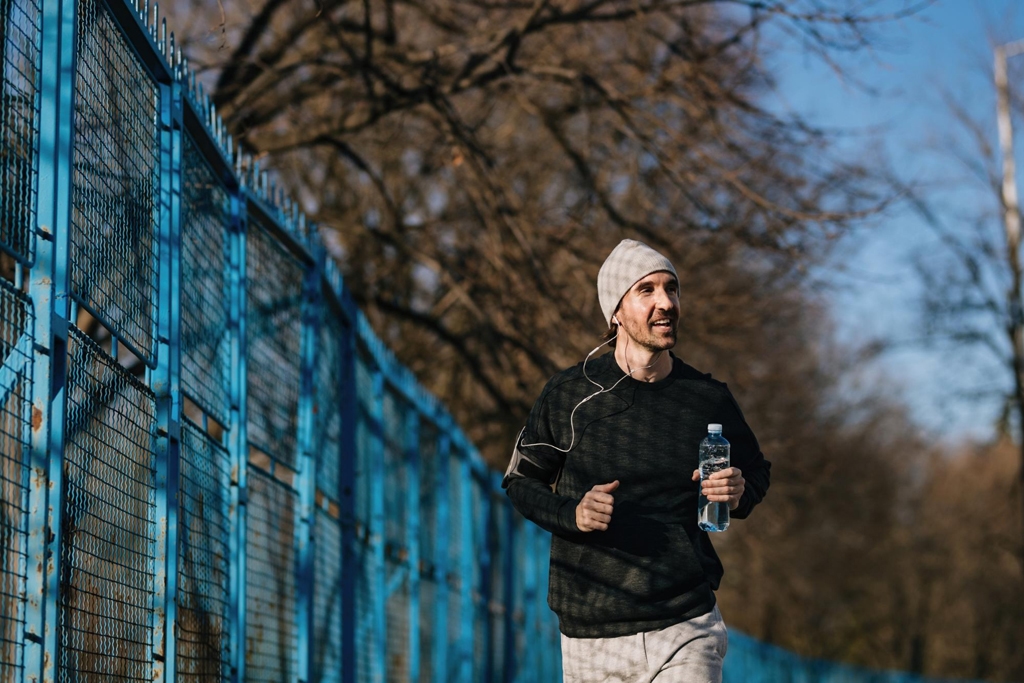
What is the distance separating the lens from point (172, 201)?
4043 mm

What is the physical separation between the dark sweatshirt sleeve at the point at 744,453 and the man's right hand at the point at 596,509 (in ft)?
1.78

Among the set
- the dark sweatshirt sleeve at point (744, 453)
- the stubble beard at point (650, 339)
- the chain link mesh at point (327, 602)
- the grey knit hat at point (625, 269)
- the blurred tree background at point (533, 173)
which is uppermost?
the blurred tree background at point (533, 173)

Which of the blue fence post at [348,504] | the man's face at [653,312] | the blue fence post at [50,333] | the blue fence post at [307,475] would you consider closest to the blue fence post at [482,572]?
the blue fence post at [348,504]

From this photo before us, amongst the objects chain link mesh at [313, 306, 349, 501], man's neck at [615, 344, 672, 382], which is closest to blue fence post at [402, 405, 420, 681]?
chain link mesh at [313, 306, 349, 501]

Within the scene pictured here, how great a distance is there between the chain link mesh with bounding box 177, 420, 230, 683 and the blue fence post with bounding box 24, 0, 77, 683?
117 cm

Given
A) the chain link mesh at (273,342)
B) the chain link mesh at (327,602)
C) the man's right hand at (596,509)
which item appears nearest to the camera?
the man's right hand at (596,509)

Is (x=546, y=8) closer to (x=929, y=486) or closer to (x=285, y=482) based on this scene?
(x=285, y=482)

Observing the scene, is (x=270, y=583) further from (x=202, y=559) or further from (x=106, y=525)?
(x=106, y=525)

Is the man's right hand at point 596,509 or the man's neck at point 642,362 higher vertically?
the man's neck at point 642,362

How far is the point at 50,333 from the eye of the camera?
284cm

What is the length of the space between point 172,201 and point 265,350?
160 cm

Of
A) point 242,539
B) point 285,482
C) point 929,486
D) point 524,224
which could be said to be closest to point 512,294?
point 524,224

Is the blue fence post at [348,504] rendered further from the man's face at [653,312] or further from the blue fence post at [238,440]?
the man's face at [653,312]

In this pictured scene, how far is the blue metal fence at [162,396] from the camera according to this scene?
2842 millimetres
